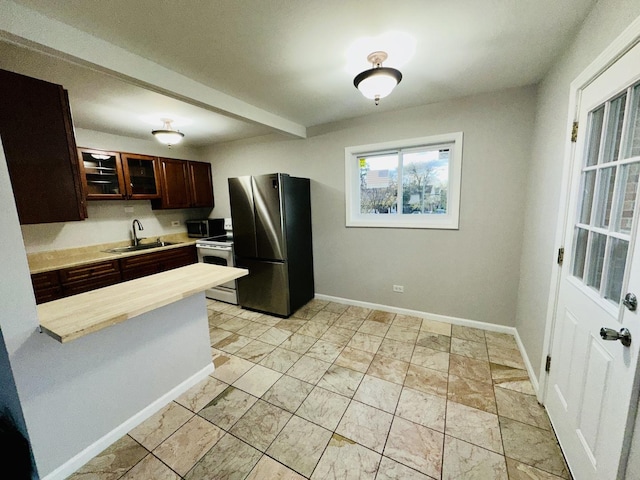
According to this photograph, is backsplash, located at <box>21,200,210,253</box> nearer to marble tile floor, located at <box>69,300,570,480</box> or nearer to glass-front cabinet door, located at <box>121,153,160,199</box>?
glass-front cabinet door, located at <box>121,153,160,199</box>

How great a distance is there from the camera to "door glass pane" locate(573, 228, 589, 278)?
1377 mm

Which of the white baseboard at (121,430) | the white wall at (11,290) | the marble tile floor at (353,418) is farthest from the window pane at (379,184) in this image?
the white wall at (11,290)

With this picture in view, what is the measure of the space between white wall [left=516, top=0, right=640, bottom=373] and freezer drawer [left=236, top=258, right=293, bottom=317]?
8.06 feet

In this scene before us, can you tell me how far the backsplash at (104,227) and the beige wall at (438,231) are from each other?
1870 mm

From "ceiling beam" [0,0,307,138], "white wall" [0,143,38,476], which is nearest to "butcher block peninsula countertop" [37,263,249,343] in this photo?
"white wall" [0,143,38,476]

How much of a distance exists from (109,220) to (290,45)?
11.8ft

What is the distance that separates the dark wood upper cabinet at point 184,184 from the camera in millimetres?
3840

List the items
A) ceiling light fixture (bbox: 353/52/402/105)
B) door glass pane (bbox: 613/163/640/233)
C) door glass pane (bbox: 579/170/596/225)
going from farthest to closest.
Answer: ceiling light fixture (bbox: 353/52/402/105)
door glass pane (bbox: 579/170/596/225)
door glass pane (bbox: 613/163/640/233)

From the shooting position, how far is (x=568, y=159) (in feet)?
4.96

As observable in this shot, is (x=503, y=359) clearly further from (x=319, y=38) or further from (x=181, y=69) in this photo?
(x=181, y=69)

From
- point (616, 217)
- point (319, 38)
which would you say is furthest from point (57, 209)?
point (616, 217)

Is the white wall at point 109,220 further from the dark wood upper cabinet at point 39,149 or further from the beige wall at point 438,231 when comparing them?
the dark wood upper cabinet at point 39,149

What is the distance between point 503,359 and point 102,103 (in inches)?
178

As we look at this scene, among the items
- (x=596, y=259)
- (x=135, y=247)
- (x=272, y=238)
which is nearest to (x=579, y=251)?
(x=596, y=259)
